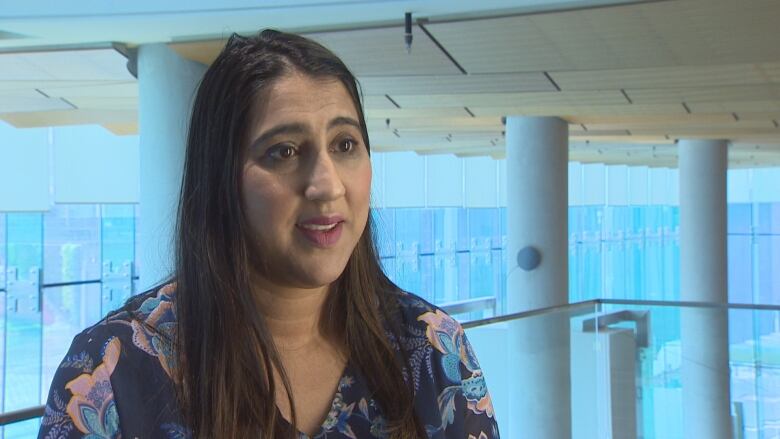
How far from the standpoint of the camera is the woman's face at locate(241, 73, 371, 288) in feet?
3.26

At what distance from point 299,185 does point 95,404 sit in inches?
12.2

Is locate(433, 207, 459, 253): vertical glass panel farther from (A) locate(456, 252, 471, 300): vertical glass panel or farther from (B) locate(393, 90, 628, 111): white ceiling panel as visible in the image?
(B) locate(393, 90, 628, 111): white ceiling panel

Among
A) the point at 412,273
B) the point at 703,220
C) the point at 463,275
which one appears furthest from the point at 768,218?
the point at 703,220

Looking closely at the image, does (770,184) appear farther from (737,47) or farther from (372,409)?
(372,409)

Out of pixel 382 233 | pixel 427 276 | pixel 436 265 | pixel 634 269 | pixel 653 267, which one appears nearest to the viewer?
pixel 382 233

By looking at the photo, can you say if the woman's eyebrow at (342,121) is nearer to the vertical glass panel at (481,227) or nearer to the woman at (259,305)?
the woman at (259,305)

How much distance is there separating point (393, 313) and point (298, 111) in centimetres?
32

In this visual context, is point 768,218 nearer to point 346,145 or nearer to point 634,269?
point 634,269

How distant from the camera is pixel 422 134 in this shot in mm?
11953

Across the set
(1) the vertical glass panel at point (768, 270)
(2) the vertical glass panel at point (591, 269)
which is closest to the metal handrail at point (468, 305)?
(2) the vertical glass panel at point (591, 269)

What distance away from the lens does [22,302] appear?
1481 cm

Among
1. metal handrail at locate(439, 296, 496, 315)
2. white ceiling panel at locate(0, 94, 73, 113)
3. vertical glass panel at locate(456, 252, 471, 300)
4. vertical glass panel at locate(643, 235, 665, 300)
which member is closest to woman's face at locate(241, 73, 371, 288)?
white ceiling panel at locate(0, 94, 73, 113)

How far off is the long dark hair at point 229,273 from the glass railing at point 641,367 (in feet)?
16.0

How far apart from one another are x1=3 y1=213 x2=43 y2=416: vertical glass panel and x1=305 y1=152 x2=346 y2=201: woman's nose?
14.9 metres
